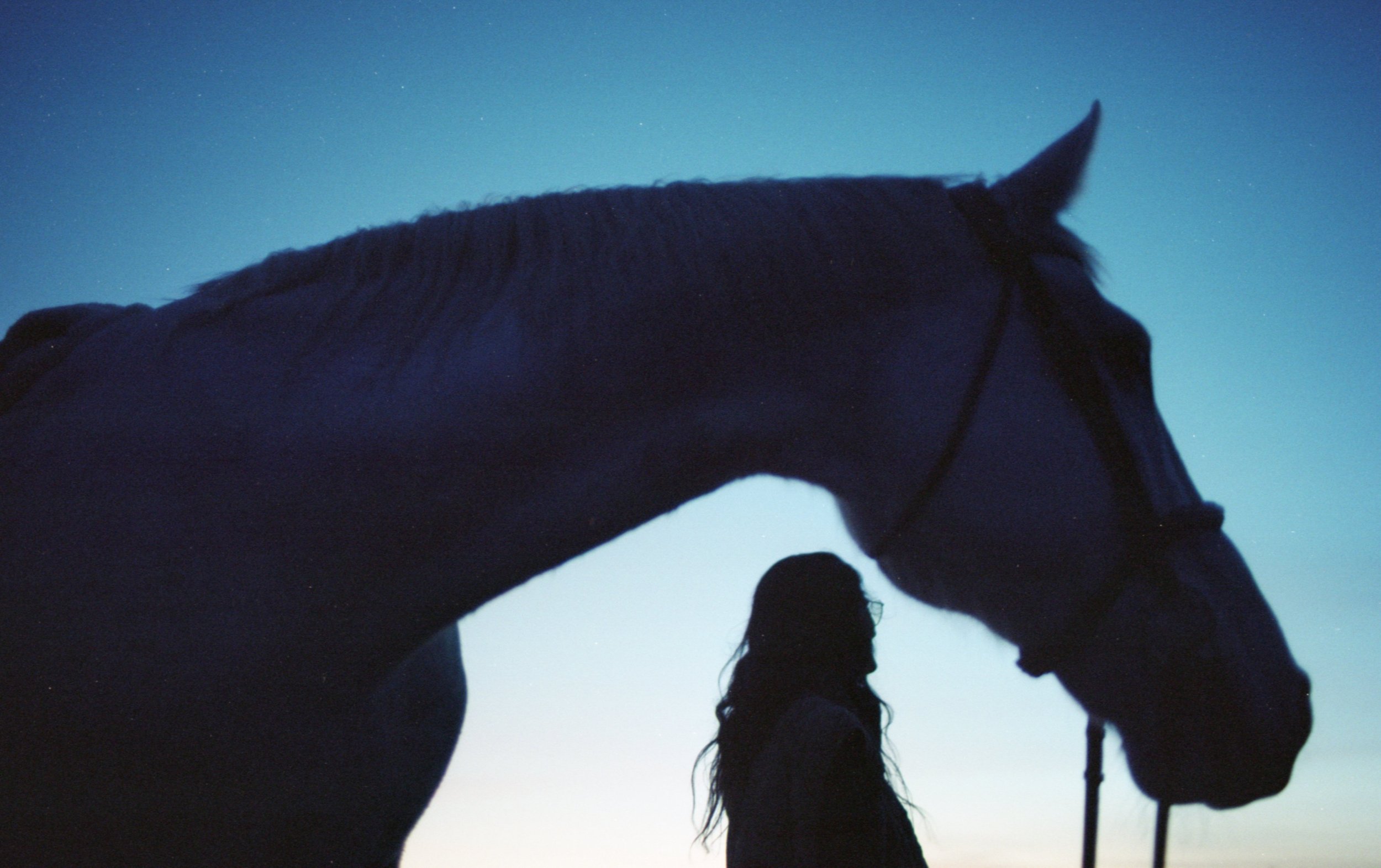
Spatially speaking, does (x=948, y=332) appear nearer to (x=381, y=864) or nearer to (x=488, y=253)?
(x=488, y=253)

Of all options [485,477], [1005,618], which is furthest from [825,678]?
[485,477]

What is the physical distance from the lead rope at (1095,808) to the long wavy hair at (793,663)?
517mm

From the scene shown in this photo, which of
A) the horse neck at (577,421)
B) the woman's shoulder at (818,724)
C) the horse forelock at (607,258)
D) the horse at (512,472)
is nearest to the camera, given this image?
the horse at (512,472)

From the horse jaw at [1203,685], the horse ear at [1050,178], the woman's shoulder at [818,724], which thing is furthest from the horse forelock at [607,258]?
the woman's shoulder at [818,724]

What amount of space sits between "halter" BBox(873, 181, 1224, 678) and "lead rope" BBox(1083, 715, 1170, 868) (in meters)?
0.23

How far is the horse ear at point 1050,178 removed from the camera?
2.02m

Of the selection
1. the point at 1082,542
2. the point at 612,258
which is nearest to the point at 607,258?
the point at 612,258

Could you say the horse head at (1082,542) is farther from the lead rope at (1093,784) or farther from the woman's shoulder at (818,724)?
the woman's shoulder at (818,724)

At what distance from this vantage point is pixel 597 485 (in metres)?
1.80

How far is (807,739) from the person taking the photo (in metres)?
2.21

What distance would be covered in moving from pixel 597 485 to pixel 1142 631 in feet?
3.68

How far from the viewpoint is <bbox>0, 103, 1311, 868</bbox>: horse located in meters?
1.62

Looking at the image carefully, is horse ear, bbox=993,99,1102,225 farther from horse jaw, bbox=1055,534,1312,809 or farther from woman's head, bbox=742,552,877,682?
woman's head, bbox=742,552,877,682

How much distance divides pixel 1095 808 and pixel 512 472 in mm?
1497
